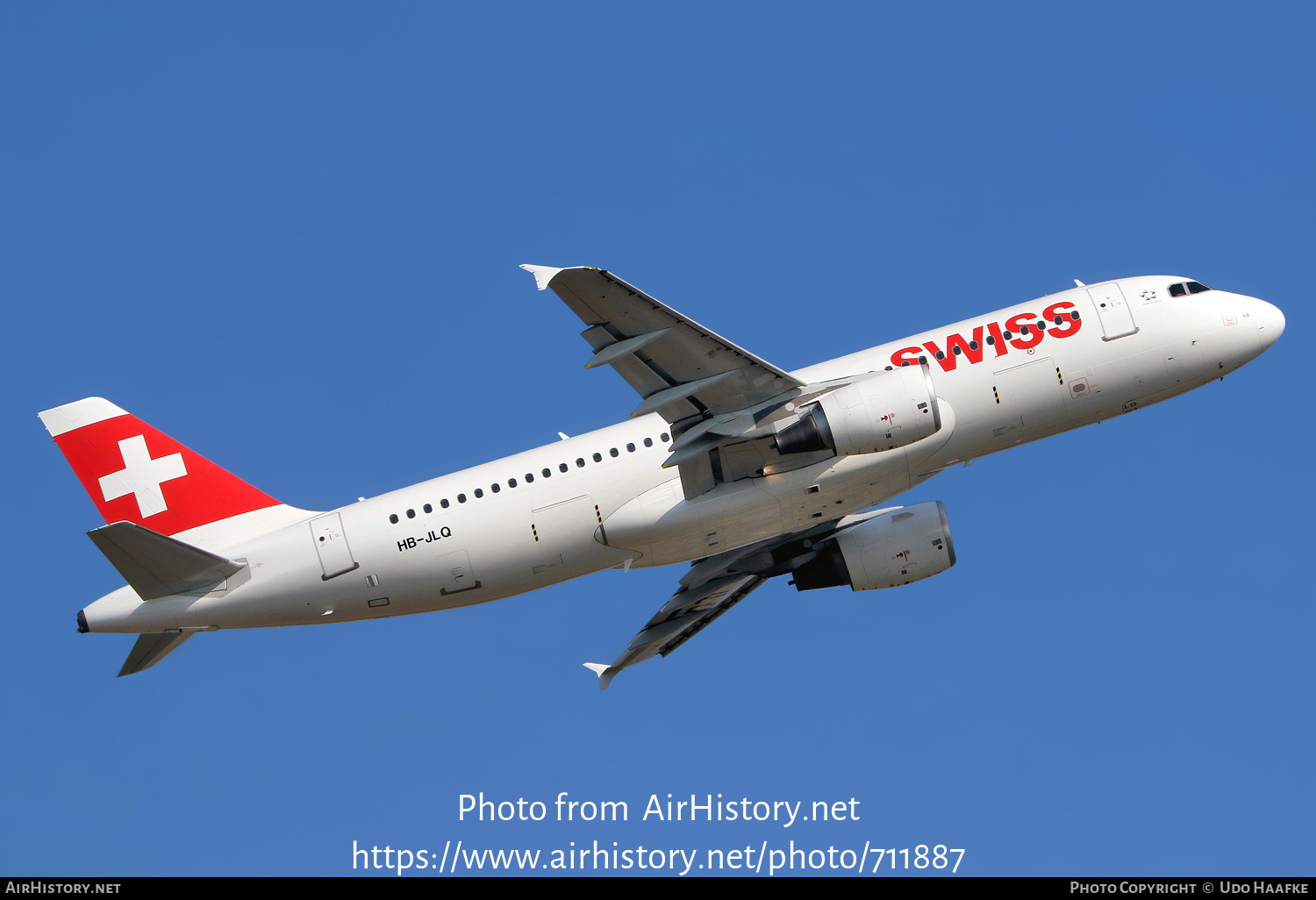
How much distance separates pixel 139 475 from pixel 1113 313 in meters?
27.1

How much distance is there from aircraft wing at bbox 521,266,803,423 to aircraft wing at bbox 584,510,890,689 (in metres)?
6.21

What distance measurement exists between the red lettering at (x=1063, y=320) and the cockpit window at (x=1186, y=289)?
3.02m

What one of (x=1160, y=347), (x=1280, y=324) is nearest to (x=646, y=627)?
(x=1160, y=347)

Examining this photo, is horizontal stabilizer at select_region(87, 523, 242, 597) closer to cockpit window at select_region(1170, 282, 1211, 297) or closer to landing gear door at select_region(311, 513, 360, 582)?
landing gear door at select_region(311, 513, 360, 582)

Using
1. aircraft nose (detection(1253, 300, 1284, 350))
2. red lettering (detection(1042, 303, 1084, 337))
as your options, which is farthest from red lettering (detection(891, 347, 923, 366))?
aircraft nose (detection(1253, 300, 1284, 350))

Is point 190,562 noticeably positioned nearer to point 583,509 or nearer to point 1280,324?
point 583,509

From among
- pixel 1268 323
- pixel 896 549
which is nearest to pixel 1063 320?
pixel 1268 323

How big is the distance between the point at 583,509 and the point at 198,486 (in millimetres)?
10977

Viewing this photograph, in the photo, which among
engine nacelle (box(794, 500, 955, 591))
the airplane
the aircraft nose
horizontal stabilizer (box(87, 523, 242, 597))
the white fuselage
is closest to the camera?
horizontal stabilizer (box(87, 523, 242, 597))

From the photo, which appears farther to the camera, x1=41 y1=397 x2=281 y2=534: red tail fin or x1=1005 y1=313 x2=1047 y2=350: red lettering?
x1=41 y1=397 x2=281 y2=534: red tail fin

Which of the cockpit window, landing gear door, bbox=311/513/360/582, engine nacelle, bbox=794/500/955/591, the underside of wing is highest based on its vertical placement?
the cockpit window

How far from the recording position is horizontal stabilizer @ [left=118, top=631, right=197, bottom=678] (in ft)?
115

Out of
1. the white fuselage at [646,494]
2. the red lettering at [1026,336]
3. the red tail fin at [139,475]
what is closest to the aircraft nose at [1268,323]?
the white fuselage at [646,494]

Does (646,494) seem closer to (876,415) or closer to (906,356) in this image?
(876,415)
